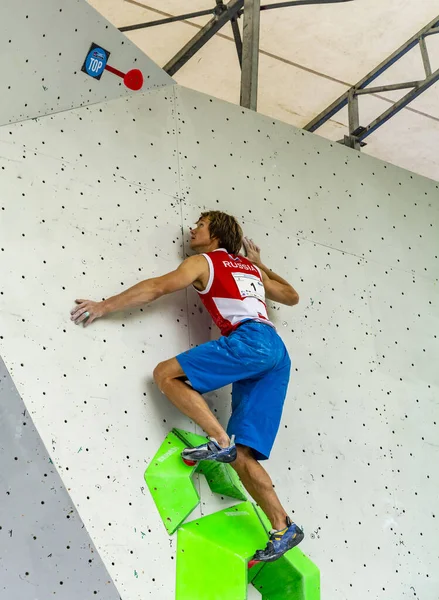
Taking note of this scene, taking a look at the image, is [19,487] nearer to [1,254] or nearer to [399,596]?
[1,254]

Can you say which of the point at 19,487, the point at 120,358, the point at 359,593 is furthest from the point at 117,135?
the point at 359,593

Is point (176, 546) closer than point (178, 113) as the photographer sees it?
Yes

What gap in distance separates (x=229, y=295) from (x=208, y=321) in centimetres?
27

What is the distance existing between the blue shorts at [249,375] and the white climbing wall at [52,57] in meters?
1.19

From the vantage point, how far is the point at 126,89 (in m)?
3.38

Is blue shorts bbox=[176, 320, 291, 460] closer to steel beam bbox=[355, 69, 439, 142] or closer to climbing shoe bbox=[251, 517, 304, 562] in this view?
climbing shoe bbox=[251, 517, 304, 562]

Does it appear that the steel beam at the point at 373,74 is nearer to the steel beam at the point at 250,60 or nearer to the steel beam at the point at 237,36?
the steel beam at the point at 237,36

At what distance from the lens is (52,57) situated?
3.16 metres

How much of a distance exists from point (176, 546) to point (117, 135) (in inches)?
68.3

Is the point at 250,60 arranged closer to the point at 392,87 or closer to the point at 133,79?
the point at 133,79

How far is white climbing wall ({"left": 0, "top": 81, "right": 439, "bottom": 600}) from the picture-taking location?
273 cm

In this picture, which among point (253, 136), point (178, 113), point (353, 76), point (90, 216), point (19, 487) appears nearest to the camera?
point (19, 487)

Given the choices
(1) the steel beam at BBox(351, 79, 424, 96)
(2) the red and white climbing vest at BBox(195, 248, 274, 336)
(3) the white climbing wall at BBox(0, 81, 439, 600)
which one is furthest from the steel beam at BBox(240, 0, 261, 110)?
(1) the steel beam at BBox(351, 79, 424, 96)

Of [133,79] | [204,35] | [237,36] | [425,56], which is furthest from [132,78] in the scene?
[425,56]
